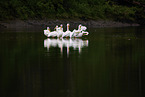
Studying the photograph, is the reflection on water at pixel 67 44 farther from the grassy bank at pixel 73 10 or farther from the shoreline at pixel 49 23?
the grassy bank at pixel 73 10

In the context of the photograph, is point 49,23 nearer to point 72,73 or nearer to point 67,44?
point 67,44

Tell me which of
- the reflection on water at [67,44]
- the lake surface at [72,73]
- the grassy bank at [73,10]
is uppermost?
the grassy bank at [73,10]

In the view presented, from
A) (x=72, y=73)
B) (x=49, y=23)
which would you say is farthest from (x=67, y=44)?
(x=49, y=23)

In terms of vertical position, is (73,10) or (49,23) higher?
(73,10)

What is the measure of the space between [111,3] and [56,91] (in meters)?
37.0

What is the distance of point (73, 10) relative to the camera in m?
39.1

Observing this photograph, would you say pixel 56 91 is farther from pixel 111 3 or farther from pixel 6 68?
pixel 111 3

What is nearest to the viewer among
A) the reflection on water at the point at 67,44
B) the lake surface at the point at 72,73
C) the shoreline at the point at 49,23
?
the lake surface at the point at 72,73

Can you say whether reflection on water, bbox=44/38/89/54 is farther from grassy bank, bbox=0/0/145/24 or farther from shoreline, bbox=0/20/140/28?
grassy bank, bbox=0/0/145/24

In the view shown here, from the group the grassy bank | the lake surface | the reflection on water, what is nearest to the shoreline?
the grassy bank

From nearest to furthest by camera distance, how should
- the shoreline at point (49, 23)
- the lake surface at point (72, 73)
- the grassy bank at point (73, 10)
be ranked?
the lake surface at point (72, 73) → the shoreline at point (49, 23) → the grassy bank at point (73, 10)

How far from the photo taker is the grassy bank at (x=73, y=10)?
35.3 m

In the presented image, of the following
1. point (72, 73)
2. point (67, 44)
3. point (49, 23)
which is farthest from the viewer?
point (49, 23)

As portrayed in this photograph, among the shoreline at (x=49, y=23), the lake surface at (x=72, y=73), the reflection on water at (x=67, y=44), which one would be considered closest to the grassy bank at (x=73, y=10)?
the shoreline at (x=49, y=23)
